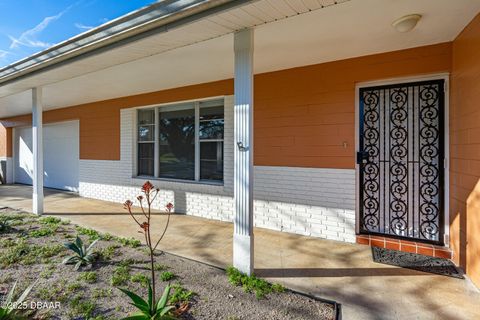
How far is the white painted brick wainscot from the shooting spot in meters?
3.66

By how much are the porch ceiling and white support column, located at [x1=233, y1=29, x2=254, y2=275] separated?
250mm

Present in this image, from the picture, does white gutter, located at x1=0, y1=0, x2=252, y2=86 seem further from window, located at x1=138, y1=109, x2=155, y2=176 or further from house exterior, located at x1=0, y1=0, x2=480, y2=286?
window, located at x1=138, y1=109, x2=155, y2=176

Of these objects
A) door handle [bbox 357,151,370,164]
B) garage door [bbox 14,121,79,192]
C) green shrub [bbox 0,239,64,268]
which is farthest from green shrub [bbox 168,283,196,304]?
garage door [bbox 14,121,79,192]

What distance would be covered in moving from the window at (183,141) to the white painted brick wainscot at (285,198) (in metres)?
0.25

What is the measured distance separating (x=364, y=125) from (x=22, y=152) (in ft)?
37.2

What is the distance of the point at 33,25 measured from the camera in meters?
5.31

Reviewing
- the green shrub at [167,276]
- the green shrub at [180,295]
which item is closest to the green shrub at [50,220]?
the green shrub at [167,276]

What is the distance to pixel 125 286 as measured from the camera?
246cm

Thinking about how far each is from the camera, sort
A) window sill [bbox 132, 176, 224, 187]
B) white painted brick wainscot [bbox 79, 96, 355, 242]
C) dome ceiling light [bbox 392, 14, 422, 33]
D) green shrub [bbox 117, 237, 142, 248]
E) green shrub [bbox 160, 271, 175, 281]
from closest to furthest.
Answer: dome ceiling light [bbox 392, 14, 422, 33] → green shrub [bbox 160, 271, 175, 281] → green shrub [bbox 117, 237, 142, 248] → white painted brick wainscot [bbox 79, 96, 355, 242] → window sill [bbox 132, 176, 224, 187]

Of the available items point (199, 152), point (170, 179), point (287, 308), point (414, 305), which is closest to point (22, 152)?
point (170, 179)

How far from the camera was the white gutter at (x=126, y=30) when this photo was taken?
2.30 m

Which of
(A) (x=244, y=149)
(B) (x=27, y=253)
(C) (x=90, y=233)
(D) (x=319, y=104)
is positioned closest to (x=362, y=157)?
(D) (x=319, y=104)

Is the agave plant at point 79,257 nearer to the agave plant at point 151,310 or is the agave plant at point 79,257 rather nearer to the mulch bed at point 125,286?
the mulch bed at point 125,286

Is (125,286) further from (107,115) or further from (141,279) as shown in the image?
(107,115)
